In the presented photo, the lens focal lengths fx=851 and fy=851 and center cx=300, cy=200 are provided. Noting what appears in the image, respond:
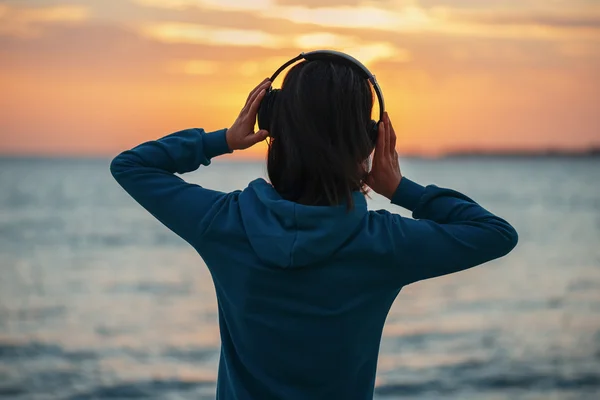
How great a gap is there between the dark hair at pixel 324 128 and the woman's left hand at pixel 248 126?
0.08 meters

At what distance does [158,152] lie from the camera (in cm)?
191

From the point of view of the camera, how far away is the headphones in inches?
69.6

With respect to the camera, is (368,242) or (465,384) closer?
(368,242)

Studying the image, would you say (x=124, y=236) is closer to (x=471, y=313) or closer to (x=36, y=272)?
(x=36, y=272)

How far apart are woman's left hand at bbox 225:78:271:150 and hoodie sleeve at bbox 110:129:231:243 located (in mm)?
29

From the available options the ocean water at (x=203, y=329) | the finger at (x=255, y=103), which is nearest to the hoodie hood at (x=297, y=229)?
the finger at (x=255, y=103)

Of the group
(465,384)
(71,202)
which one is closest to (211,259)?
(465,384)

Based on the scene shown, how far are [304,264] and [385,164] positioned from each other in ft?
1.07

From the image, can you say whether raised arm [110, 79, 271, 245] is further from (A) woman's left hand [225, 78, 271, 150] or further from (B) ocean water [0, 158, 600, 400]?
(B) ocean water [0, 158, 600, 400]

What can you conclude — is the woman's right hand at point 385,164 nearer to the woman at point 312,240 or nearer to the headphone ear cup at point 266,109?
the woman at point 312,240

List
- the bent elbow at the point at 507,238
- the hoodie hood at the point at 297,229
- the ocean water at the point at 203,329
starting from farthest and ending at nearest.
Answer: the ocean water at the point at 203,329, the bent elbow at the point at 507,238, the hoodie hood at the point at 297,229

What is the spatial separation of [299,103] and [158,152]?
37 centimetres

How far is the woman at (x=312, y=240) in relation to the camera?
67.8 inches

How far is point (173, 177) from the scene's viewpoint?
186 cm
